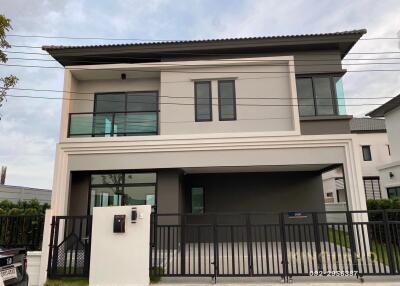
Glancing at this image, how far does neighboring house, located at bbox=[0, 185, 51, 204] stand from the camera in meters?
14.7

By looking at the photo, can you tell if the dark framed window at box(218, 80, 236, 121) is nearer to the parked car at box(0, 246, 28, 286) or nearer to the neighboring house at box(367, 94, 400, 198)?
the parked car at box(0, 246, 28, 286)

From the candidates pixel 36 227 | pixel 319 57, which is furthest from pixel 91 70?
pixel 319 57

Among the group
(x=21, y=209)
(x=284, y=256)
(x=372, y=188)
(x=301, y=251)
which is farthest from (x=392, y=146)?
(x=21, y=209)

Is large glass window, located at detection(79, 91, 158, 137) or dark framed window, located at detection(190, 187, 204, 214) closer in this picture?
large glass window, located at detection(79, 91, 158, 137)

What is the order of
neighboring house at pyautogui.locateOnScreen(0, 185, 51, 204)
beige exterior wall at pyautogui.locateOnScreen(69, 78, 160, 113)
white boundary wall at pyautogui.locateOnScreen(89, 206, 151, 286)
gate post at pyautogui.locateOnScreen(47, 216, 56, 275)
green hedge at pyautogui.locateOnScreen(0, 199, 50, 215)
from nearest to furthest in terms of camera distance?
white boundary wall at pyautogui.locateOnScreen(89, 206, 151, 286)
gate post at pyautogui.locateOnScreen(47, 216, 56, 275)
green hedge at pyautogui.locateOnScreen(0, 199, 50, 215)
beige exterior wall at pyautogui.locateOnScreen(69, 78, 160, 113)
neighboring house at pyautogui.locateOnScreen(0, 185, 51, 204)

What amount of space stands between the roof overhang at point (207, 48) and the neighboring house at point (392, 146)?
7.73 meters

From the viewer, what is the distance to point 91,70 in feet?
37.1

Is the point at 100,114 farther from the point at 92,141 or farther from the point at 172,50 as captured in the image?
the point at 172,50

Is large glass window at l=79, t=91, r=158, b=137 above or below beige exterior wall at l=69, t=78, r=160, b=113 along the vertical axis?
below

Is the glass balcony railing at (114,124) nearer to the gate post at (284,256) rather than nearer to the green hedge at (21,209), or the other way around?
the green hedge at (21,209)

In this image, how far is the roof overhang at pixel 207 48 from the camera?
11.1 meters

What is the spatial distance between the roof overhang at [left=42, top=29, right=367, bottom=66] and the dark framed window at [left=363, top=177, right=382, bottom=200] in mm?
16440

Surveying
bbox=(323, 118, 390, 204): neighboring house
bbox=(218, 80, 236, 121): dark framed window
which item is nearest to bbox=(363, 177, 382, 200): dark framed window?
bbox=(323, 118, 390, 204): neighboring house

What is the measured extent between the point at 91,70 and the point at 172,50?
2958 millimetres
